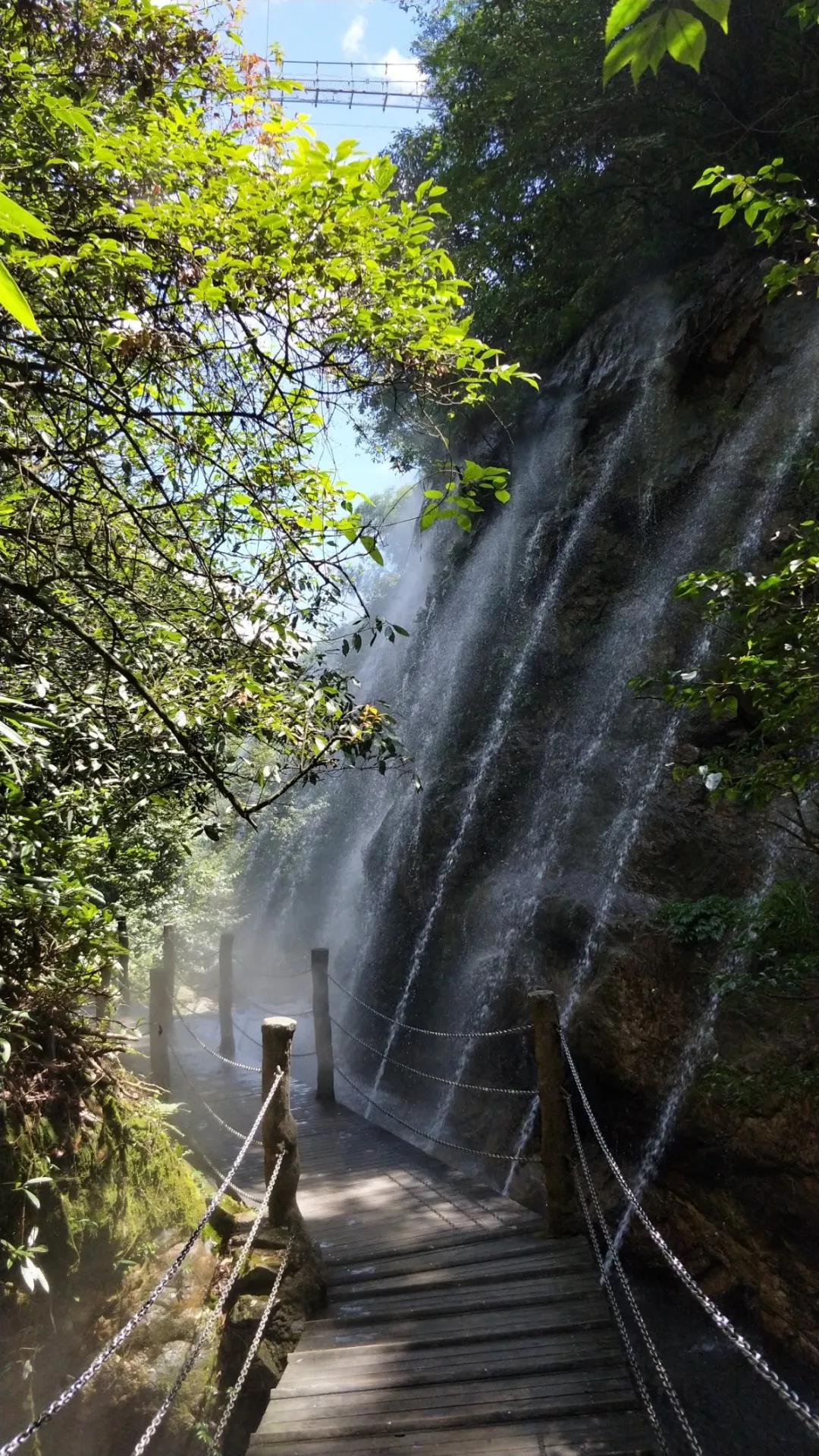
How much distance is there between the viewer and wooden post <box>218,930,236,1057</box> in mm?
14977

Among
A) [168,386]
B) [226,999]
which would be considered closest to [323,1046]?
[226,999]

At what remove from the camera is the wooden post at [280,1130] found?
501 cm

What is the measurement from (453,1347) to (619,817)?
6.50 m

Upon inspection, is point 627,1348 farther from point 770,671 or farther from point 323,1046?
point 323,1046

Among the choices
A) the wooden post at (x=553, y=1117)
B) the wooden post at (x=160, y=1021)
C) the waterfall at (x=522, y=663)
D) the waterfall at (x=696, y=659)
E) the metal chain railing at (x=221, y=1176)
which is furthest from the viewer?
the waterfall at (x=522, y=663)

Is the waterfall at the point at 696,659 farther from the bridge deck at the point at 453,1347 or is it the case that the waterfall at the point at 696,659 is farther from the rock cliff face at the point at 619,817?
the bridge deck at the point at 453,1347

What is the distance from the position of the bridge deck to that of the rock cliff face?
1.90 metres

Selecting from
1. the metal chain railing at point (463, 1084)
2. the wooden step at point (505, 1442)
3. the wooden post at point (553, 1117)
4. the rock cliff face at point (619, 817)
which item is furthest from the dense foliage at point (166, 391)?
the rock cliff face at point (619, 817)

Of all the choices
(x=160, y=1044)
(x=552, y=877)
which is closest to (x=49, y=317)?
(x=552, y=877)

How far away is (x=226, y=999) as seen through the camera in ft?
49.4

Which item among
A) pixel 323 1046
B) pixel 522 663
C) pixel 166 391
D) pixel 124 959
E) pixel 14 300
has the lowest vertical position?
pixel 323 1046

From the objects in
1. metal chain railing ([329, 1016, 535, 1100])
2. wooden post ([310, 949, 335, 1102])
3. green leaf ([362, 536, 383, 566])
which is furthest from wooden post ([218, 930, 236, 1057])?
green leaf ([362, 536, 383, 566])

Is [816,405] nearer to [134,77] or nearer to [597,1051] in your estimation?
[597,1051]

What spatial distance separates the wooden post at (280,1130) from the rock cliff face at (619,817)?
10.9ft
